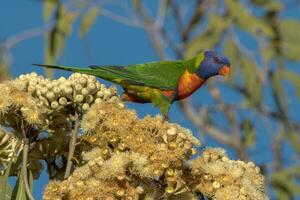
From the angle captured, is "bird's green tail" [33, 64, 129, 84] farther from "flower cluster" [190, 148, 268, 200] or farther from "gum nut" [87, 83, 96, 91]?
"flower cluster" [190, 148, 268, 200]

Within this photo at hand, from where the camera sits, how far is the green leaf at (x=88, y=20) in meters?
5.48

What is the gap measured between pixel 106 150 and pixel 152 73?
115 cm

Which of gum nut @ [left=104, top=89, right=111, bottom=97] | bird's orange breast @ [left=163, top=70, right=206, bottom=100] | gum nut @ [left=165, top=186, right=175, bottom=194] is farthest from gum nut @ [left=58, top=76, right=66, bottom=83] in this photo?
bird's orange breast @ [left=163, top=70, right=206, bottom=100]

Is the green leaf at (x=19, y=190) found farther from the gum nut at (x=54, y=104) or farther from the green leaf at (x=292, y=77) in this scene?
the green leaf at (x=292, y=77)

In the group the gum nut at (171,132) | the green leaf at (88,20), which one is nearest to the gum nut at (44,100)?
the gum nut at (171,132)

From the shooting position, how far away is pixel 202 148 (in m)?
2.11

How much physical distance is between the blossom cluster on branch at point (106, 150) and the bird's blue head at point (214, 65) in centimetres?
119

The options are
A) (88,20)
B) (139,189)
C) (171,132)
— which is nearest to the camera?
(139,189)

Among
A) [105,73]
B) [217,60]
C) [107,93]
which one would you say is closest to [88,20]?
[217,60]

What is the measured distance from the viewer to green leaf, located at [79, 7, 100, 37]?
5.48 m

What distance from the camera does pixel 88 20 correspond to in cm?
564

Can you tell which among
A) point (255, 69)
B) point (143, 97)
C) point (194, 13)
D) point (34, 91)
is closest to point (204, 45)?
point (255, 69)

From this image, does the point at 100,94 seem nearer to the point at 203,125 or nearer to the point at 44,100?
the point at 44,100


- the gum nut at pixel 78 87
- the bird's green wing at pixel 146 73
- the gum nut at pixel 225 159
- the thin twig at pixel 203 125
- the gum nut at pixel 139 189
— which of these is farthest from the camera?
the thin twig at pixel 203 125
